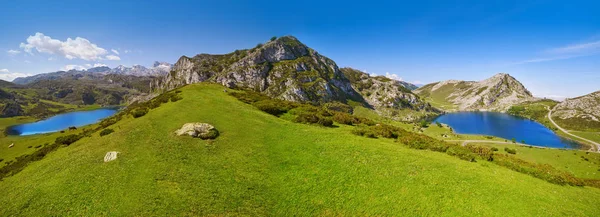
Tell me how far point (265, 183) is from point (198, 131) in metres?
12.1

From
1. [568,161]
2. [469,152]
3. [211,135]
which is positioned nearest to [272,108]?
[211,135]

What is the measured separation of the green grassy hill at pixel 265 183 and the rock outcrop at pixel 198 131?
831 mm

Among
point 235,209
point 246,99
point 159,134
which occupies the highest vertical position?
point 246,99

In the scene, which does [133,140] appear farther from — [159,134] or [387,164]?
[387,164]

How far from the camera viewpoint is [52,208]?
49.9ft

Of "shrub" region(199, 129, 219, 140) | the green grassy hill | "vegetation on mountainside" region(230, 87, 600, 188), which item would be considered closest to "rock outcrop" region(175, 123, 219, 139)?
"shrub" region(199, 129, 219, 140)

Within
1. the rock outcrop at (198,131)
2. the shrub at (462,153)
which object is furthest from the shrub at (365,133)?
the rock outcrop at (198,131)

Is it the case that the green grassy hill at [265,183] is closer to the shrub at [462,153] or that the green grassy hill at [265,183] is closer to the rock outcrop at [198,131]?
the rock outcrop at [198,131]

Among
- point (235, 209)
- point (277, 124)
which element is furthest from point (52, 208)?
point (277, 124)

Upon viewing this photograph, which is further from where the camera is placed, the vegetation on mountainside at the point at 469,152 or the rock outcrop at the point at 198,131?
the rock outcrop at the point at 198,131

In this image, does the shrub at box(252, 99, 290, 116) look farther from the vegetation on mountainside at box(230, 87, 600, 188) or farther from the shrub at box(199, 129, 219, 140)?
the shrub at box(199, 129, 219, 140)

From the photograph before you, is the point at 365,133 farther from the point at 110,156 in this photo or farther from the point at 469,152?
the point at 110,156

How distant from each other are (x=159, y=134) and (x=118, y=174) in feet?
27.3

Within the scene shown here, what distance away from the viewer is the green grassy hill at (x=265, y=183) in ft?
52.5
